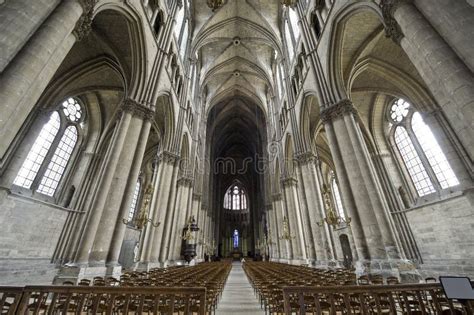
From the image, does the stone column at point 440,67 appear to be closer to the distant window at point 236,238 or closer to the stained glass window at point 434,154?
the stained glass window at point 434,154

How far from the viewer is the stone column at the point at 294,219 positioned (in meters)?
16.5

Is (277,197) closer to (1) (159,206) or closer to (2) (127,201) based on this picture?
(1) (159,206)

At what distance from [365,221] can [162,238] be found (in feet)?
36.5

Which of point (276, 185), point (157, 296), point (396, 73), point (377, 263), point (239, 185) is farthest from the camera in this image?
point (239, 185)

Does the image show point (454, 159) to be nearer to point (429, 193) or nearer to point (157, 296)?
point (429, 193)

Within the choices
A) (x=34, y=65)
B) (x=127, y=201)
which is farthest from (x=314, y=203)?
(x=34, y=65)

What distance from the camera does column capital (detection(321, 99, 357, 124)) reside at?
380 inches

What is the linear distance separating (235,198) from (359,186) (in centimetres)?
3870

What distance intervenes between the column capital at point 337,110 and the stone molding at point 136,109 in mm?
8307

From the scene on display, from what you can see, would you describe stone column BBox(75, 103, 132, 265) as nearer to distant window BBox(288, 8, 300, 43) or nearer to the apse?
distant window BBox(288, 8, 300, 43)

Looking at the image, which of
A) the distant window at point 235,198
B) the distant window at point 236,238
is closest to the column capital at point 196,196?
the distant window at point 235,198

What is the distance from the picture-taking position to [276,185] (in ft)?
79.6

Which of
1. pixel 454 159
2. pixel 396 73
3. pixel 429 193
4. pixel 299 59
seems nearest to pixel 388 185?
pixel 429 193

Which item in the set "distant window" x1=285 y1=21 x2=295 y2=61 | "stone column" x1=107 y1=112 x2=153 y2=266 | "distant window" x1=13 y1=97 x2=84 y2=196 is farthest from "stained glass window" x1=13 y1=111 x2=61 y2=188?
"distant window" x1=285 y1=21 x2=295 y2=61
